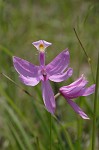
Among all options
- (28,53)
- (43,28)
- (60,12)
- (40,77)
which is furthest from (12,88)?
(60,12)

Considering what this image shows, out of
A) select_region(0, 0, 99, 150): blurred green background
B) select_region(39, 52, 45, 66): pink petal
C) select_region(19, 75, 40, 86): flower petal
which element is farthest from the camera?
select_region(0, 0, 99, 150): blurred green background

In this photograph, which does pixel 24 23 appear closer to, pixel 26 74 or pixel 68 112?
pixel 68 112

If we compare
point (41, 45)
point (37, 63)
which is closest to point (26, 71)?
point (41, 45)

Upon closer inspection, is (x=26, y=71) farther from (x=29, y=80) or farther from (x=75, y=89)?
(x=75, y=89)

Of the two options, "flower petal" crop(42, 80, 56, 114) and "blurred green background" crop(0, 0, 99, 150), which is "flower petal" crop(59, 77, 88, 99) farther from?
"blurred green background" crop(0, 0, 99, 150)

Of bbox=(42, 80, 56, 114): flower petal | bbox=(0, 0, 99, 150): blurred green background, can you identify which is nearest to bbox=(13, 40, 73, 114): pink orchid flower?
bbox=(42, 80, 56, 114): flower petal

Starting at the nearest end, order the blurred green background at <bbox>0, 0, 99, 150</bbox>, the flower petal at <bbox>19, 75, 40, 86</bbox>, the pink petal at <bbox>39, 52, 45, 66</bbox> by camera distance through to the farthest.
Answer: the flower petal at <bbox>19, 75, 40, 86</bbox>
the pink petal at <bbox>39, 52, 45, 66</bbox>
the blurred green background at <bbox>0, 0, 99, 150</bbox>

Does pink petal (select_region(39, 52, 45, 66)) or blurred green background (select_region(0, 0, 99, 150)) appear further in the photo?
blurred green background (select_region(0, 0, 99, 150))
